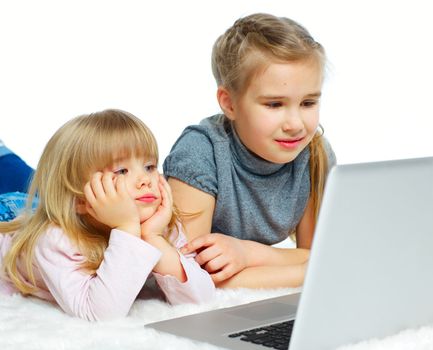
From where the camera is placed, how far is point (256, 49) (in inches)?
71.2

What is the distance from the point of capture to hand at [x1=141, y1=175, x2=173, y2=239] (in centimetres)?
154

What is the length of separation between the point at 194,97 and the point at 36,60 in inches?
21.7

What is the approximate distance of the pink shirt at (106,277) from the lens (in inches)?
55.8

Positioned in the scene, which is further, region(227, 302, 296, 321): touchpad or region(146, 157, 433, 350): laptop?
region(227, 302, 296, 321): touchpad

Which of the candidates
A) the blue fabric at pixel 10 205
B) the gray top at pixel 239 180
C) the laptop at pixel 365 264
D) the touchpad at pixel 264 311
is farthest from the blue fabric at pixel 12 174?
the laptop at pixel 365 264

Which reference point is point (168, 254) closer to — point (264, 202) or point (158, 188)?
point (158, 188)

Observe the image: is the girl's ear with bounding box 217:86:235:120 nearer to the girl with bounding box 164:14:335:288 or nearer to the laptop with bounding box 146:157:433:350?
the girl with bounding box 164:14:335:288

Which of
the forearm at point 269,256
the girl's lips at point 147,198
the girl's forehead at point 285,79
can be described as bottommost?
the forearm at point 269,256

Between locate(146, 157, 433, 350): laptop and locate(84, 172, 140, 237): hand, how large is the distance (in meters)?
0.26

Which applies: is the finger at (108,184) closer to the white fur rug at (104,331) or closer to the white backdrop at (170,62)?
the white fur rug at (104,331)

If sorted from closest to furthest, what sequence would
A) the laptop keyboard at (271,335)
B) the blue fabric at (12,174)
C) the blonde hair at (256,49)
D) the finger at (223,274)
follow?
1. the laptop keyboard at (271,335)
2. the finger at (223,274)
3. the blonde hair at (256,49)
4. the blue fabric at (12,174)

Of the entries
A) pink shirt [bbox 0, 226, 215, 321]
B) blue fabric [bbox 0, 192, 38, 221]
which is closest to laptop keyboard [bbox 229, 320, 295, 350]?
pink shirt [bbox 0, 226, 215, 321]

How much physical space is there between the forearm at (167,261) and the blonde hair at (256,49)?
0.44 m

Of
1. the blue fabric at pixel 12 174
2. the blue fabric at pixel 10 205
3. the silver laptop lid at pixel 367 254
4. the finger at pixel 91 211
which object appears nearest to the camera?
the silver laptop lid at pixel 367 254
